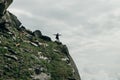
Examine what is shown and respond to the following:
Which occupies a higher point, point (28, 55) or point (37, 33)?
point (37, 33)

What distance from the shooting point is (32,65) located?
129 meters

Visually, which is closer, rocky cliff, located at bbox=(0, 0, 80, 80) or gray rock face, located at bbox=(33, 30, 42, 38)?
rocky cliff, located at bbox=(0, 0, 80, 80)

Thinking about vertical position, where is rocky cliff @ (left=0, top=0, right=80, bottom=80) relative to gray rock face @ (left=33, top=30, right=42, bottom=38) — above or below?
below

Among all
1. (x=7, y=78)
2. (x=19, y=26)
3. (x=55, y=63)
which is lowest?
(x=7, y=78)

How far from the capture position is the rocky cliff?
125394 millimetres

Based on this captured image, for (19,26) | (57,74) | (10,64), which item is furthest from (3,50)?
(19,26)

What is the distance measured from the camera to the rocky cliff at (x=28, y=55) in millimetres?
125394

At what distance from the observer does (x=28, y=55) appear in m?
134

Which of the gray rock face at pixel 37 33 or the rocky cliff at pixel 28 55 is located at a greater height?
the gray rock face at pixel 37 33

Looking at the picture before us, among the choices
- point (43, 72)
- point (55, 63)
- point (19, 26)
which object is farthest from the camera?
point (19, 26)

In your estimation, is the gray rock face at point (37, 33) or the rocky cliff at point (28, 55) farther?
the gray rock face at point (37, 33)

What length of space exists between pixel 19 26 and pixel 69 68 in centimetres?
2790

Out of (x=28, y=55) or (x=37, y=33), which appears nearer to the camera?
(x=28, y=55)

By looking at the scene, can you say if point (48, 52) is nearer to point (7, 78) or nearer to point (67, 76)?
point (67, 76)
